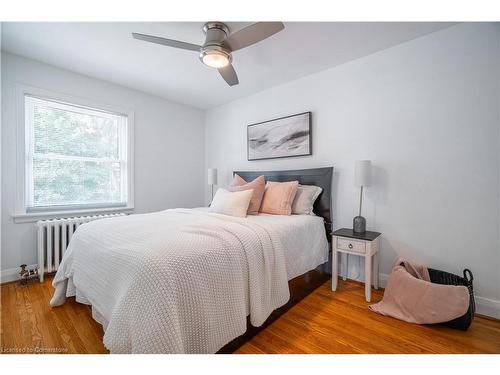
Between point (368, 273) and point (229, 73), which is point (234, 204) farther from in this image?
point (368, 273)

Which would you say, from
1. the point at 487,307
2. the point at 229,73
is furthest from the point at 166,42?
the point at 487,307

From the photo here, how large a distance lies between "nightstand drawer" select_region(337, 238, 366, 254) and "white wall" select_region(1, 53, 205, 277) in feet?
9.11

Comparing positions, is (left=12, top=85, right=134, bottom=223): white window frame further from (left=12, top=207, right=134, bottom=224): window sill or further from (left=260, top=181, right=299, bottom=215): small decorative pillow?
(left=260, top=181, right=299, bottom=215): small decorative pillow

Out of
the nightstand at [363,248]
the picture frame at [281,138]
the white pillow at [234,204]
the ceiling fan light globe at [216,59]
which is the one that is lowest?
the nightstand at [363,248]

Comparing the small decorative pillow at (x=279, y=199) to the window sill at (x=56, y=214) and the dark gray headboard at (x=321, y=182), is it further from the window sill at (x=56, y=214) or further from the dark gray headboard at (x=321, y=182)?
the window sill at (x=56, y=214)

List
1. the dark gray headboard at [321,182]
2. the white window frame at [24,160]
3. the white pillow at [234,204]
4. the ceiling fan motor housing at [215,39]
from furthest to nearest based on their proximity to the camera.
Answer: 1. the dark gray headboard at [321,182]
2. the white window frame at [24,160]
3. the white pillow at [234,204]
4. the ceiling fan motor housing at [215,39]

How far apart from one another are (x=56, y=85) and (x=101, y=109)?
0.49 metres

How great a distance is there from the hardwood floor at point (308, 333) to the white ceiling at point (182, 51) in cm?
241

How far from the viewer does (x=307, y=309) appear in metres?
1.86

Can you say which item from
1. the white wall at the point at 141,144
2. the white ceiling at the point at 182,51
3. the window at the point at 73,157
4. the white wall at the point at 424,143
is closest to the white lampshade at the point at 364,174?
the white wall at the point at 424,143

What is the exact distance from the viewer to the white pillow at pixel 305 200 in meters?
2.44

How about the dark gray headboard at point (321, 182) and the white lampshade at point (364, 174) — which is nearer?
the white lampshade at point (364, 174)
